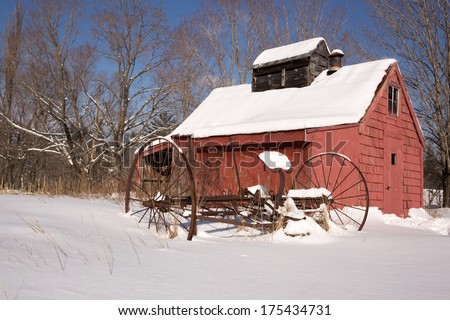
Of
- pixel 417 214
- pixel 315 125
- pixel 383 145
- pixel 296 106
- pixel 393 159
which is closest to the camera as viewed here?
pixel 315 125

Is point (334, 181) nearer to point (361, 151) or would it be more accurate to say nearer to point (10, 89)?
point (361, 151)

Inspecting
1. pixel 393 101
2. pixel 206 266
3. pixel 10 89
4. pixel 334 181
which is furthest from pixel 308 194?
pixel 10 89

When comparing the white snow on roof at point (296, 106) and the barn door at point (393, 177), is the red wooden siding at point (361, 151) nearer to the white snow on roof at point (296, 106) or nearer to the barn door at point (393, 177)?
the barn door at point (393, 177)

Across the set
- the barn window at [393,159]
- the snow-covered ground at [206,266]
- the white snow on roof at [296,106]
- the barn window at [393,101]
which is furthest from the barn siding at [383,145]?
the snow-covered ground at [206,266]

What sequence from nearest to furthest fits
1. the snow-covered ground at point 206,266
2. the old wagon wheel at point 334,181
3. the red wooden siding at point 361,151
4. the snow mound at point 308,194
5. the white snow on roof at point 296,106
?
the snow-covered ground at point 206,266 < the snow mound at point 308,194 < the old wagon wheel at point 334,181 < the red wooden siding at point 361,151 < the white snow on roof at point 296,106

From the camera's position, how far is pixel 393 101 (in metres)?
12.5

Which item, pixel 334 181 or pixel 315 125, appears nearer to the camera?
pixel 315 125

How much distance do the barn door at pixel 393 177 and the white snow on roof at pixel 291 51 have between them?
14.9 feet

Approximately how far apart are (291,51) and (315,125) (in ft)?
20.0

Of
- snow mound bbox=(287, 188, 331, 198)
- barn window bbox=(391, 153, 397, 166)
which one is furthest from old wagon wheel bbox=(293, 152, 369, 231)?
snow mound bbox=(287, 188, 331, 198)

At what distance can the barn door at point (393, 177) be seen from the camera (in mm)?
11703

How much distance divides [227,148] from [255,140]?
1.06 m

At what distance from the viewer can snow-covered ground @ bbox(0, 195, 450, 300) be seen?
254 centimetres
